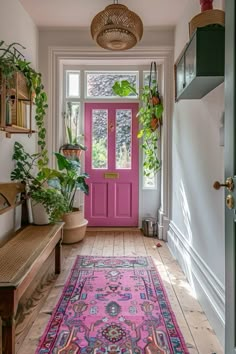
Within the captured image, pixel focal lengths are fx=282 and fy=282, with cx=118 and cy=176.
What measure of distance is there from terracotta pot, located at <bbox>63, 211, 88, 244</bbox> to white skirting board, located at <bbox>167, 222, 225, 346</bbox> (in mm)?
1317

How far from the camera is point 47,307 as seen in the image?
2193mm

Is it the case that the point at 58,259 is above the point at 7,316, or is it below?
below

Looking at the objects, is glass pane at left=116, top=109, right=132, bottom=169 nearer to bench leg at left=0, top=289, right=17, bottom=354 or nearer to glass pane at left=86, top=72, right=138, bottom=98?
glass pane at left=86, top=72, right=138, bottom=98

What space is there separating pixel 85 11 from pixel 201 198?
2622 millimetres

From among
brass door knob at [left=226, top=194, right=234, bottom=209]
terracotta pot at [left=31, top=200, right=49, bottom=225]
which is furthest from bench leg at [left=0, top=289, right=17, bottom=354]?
terracotta pot at [left=31, top=200, right=49, bottom=225]

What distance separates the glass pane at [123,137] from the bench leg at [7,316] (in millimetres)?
3127

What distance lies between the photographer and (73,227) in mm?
3709

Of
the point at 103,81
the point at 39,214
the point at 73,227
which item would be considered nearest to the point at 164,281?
the point at 39,214

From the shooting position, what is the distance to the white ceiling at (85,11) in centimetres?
319

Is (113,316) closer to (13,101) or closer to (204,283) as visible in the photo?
(204,283)

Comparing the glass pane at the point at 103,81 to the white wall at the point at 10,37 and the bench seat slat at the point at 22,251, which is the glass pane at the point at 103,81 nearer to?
the white wall at the point at 10,37

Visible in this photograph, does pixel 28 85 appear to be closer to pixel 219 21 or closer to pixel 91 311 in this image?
pixel 219 21

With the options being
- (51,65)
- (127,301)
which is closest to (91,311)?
(127,301)

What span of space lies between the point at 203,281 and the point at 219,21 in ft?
6.05
